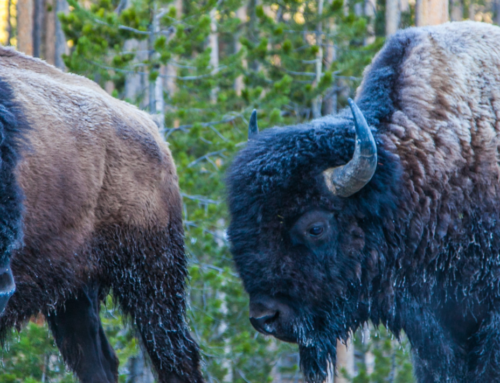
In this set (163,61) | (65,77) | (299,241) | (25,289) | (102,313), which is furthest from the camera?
(102,313)

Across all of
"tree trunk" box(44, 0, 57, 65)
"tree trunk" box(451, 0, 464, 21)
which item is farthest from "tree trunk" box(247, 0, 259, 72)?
"tree trunk" box(451, 0, 464, 21)

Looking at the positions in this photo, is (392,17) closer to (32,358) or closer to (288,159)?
(288,159)

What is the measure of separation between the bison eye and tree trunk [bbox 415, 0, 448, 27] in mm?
4917

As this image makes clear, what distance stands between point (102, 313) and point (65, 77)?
11.7 ft

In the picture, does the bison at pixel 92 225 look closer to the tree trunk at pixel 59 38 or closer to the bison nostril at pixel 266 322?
the bison nostril at pixel 266 322

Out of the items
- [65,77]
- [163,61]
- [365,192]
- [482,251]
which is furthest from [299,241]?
[163,61]

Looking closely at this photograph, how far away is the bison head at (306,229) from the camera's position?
2920 millimetres

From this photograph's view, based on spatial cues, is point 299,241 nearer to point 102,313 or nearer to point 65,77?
point 65,77

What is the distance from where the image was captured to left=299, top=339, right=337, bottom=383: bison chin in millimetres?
3213

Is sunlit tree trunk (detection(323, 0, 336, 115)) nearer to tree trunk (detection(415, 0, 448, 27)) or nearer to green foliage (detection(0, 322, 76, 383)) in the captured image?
tree trunk (detection(415, 0, 448, 27))

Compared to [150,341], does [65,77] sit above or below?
above

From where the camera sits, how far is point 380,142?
3113 mm

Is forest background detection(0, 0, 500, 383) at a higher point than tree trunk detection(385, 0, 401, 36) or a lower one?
lower

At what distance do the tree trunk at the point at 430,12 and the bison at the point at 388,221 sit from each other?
3.93 metres
